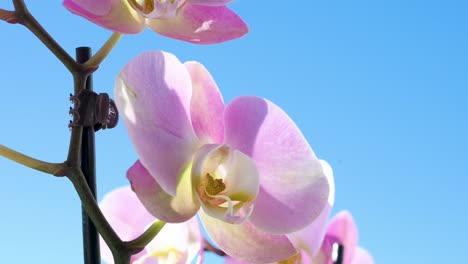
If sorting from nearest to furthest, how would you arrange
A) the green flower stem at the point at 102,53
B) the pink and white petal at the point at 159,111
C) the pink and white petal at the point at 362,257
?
the pink and white petal at the point at 159,111, the green flower stem at the point at 102,53, the pink and white petal at the point at 362,257

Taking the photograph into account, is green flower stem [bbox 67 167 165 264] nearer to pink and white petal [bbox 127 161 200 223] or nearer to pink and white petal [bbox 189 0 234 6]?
pink and white petal [bbox 127 161 200 223]

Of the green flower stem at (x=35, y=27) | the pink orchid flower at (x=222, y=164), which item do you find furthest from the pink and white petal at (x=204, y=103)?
the green flower stem at (x=35, y=27)

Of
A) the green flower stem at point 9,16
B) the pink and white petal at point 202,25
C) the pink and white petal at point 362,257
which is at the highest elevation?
the green flower stem at point 9,16

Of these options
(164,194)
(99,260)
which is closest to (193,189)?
(164,194)

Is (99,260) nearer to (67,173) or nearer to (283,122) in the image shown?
(67,173)

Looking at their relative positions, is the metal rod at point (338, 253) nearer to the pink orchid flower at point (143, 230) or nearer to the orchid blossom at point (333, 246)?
the orchid blossom at point (333, 246)

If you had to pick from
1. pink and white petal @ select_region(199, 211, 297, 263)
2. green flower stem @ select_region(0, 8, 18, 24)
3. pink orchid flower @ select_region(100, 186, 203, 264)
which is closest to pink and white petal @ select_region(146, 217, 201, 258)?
pink orchid flower @ select_region(100, 186, 203, 264)

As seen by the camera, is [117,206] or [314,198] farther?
[117,206]

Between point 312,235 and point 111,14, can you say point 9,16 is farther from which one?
point 312,235
